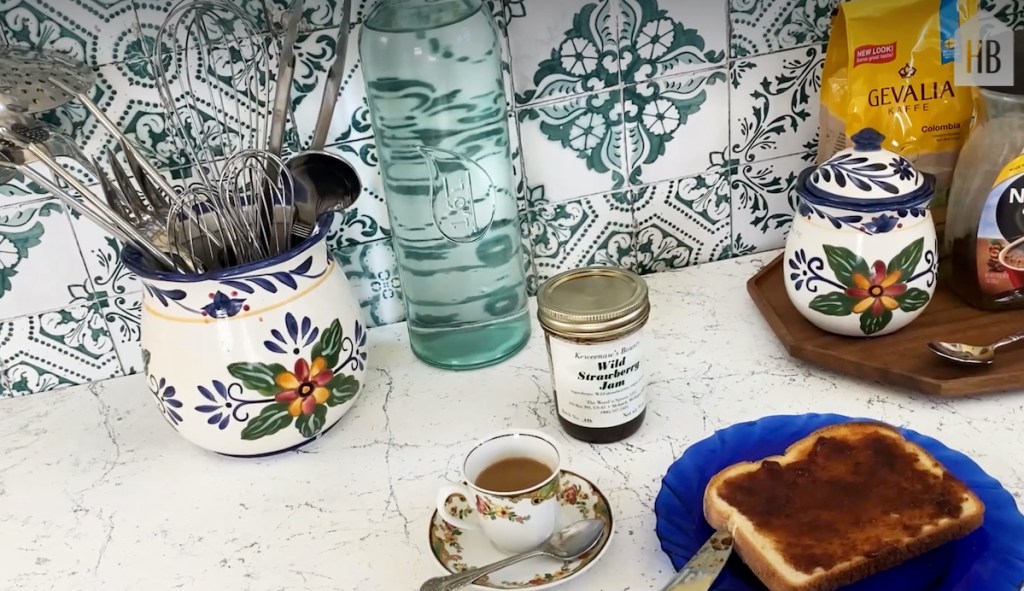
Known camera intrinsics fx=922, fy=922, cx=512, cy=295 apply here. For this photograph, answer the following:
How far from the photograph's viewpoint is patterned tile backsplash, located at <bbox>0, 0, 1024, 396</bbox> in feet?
2.75

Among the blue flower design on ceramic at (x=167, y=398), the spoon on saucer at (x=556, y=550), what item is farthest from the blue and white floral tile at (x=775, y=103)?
the blue flower design on ceramic at (x=167, y=398)

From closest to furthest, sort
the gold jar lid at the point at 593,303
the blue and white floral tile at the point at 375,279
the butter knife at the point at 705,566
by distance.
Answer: the butter knife at the point at 705,566 < the gold jar lid at the point at 593,303 < the blue and white floral tile at the point at 375,279

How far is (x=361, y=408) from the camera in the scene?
0.86 metres

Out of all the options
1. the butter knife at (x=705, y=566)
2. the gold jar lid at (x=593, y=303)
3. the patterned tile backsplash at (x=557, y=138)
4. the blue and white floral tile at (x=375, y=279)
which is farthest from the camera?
the blue and white floral tile at (x=375, y=279)

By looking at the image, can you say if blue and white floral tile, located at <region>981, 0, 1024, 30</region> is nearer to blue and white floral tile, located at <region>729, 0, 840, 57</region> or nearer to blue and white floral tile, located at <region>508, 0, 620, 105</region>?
blue and white floral tile, located at <region>729, 0, 840, 57</region>

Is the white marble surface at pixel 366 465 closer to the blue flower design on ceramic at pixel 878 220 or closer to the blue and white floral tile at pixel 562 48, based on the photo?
the blue flower design on ceramic at pixel 878 220

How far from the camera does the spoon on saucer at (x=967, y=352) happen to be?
775mm

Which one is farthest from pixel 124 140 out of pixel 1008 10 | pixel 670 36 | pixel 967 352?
pixel 1008 10

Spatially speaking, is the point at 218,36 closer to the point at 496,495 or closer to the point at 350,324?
the point at 350,324

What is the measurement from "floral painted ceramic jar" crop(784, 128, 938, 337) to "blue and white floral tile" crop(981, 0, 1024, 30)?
26 centimetres

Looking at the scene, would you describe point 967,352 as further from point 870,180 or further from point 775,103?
point 775,103

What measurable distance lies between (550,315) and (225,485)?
0.32 m

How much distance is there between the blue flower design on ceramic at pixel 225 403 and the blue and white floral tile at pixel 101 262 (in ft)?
0.68

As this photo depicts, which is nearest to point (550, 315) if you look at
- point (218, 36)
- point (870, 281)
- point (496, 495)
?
point (496, 495)
